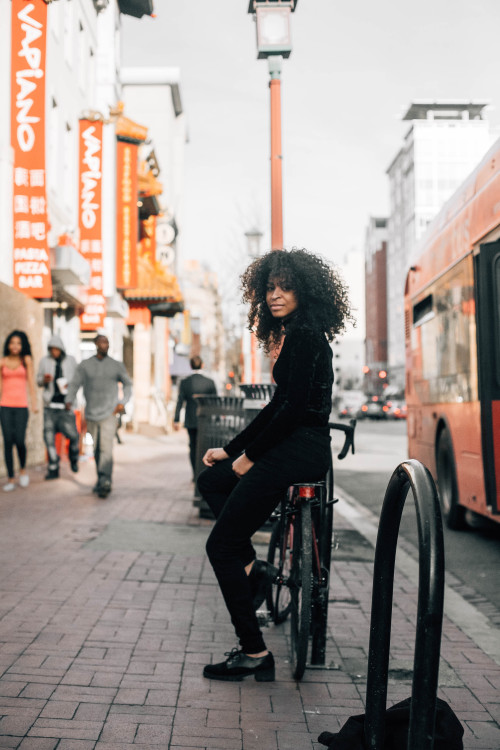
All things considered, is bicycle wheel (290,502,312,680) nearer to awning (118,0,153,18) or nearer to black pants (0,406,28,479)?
black pants (0,406,28,479)

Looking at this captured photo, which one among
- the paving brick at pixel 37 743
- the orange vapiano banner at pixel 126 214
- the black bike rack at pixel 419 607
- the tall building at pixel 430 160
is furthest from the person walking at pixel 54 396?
the tall building at pixel 430 160

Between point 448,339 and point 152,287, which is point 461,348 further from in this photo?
point 152,287

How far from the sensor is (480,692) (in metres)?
3.74

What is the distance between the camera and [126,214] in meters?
24.2

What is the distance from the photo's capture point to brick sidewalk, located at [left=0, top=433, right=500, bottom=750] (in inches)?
127

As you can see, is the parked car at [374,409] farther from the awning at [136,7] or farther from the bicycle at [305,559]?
the bicycle at [305,559]

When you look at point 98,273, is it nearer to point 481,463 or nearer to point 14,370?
point 14,370

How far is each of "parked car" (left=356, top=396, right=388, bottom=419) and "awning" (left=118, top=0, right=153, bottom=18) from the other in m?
28.8

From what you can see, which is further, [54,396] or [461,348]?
[54,396]

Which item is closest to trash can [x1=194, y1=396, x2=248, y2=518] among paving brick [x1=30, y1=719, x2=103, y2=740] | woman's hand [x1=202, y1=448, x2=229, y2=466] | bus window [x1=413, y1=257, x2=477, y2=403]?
bus window [x1=413, y1=257, x2=477, y2=403]

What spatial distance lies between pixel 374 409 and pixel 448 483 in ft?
140

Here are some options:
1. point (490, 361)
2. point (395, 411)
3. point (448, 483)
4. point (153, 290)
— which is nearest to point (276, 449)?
point (490, 361)

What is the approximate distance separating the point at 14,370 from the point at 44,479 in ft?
6.88

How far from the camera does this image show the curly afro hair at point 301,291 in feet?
12.8
